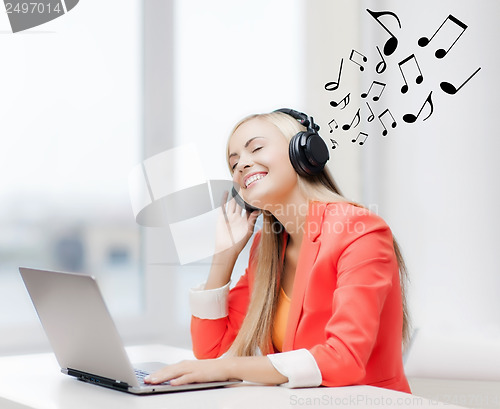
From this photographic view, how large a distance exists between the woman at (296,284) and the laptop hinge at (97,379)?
6 centimetres

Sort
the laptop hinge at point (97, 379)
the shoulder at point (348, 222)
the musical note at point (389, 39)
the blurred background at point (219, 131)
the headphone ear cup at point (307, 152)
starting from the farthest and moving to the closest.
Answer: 1. the musical note at point (389, 39)
2. the blurred background at point (219, 131)
3. the headphone ear cup at point (307, 152)
4. the shoulder at point (348, 222)
5. the laptop hinge at point (97, 379)

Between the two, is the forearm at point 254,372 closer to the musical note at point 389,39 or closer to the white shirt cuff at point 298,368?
the white shirt cuff at point 298,368

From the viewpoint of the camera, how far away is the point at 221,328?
162 cm

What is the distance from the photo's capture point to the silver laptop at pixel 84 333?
1.04m

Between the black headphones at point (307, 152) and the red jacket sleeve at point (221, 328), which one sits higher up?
the black headphones at point (307, 152)

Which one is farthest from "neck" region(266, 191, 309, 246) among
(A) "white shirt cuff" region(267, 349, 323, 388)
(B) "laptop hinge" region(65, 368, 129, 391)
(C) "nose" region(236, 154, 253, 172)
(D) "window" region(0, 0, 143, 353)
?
(D) "window" region(0, 0, 143, 353)

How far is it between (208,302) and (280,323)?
0.19 meters

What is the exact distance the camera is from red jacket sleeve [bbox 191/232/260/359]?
1.61 metres

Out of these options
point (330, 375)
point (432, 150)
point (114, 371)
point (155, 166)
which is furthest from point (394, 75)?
point (114, 371)

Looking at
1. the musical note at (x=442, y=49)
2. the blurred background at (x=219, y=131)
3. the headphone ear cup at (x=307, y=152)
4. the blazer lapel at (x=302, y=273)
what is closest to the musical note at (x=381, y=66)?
the blurred background at (x=219, y=131)

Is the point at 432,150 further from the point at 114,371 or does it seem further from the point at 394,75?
the point at 114,371

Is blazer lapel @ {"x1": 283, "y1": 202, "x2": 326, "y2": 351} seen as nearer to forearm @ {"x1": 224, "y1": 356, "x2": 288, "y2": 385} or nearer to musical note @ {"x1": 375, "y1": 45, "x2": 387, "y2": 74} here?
forearm @ {"x1": 224, "y1": 356, "x2": 288, "y2": 385}

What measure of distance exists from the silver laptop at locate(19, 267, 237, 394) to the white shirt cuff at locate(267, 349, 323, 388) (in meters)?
0.10

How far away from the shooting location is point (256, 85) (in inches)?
95.2
